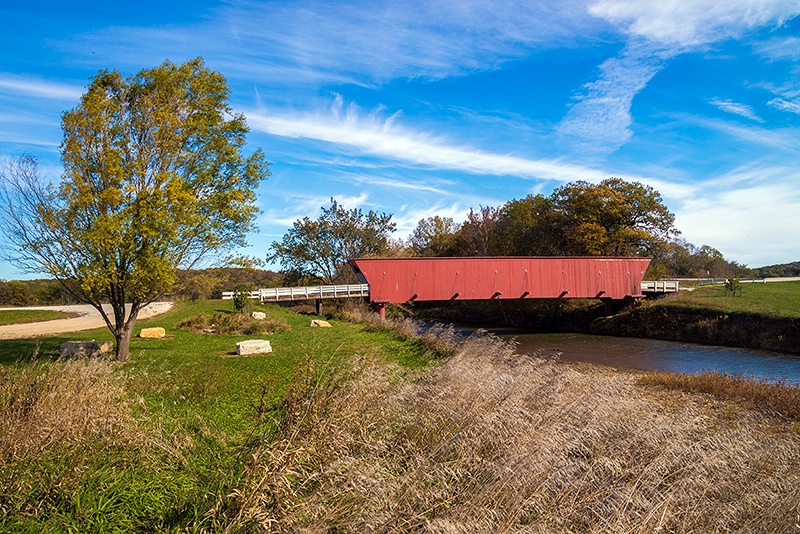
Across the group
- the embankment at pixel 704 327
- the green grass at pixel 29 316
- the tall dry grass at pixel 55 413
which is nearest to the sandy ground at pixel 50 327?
the green grass at pixel 29 316

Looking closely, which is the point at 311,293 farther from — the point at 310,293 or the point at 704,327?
the point at 704,327

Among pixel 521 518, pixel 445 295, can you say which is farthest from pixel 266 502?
pixel 445 295

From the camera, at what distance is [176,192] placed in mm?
10578

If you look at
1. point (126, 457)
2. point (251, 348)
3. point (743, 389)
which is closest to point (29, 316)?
point (251, 348)

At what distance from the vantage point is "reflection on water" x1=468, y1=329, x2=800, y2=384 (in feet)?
52.0

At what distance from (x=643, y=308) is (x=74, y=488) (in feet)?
103

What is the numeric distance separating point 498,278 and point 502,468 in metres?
25.7

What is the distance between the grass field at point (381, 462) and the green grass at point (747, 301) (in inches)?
778

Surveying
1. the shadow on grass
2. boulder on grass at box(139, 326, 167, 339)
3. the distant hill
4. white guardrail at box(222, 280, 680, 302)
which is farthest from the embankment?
the distant hill

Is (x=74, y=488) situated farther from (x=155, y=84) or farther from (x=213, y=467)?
(x=155, y=84)

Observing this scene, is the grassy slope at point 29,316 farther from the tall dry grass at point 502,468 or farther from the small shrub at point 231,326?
the tall dry grass at point 502,468

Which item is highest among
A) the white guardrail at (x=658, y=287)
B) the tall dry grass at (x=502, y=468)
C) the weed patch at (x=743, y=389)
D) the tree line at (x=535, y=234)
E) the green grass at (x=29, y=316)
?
the tree line at (x=535, y=234)

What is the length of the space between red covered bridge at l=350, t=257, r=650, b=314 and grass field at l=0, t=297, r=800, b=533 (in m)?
→ 20.9

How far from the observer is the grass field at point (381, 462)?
149 inches
